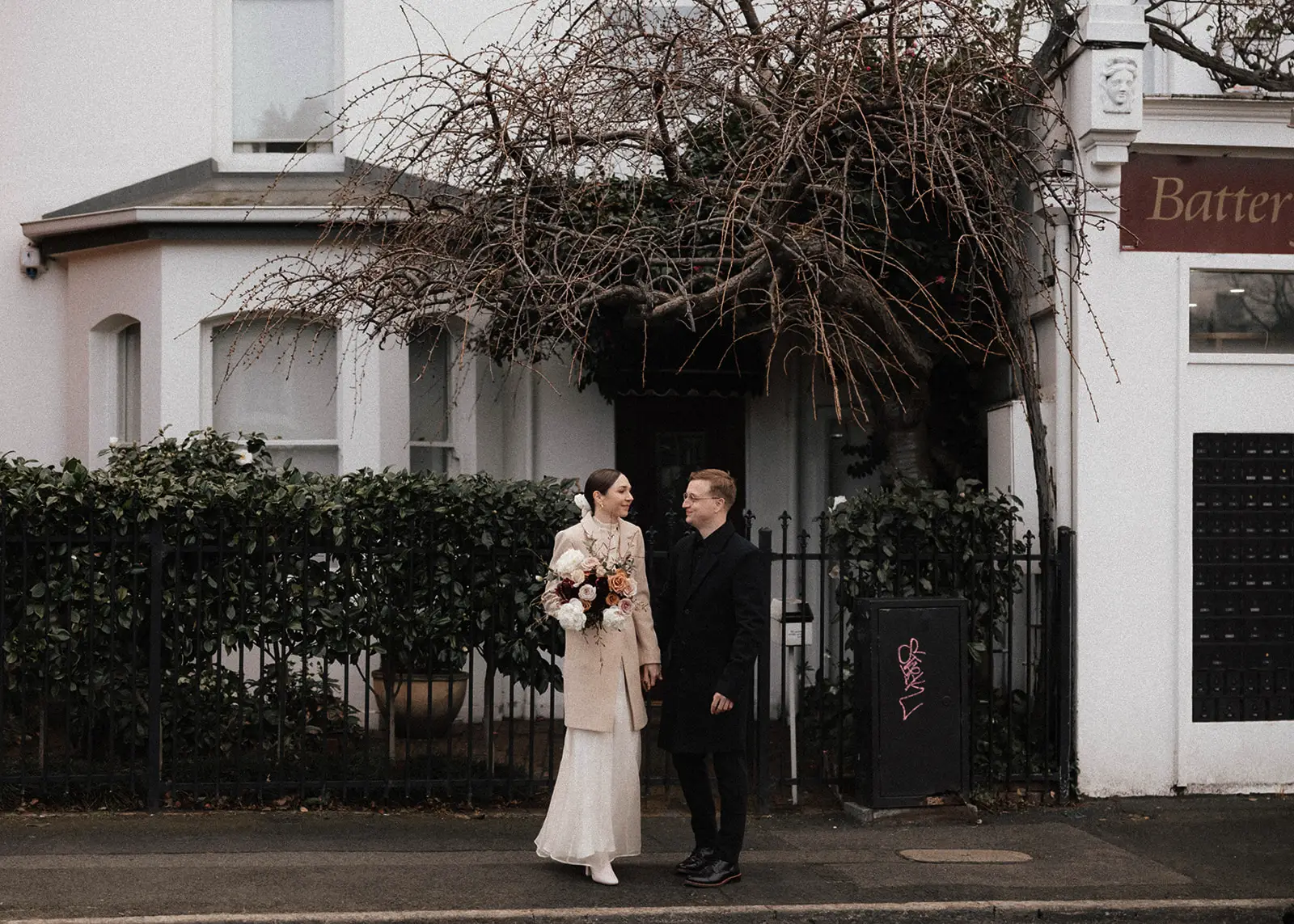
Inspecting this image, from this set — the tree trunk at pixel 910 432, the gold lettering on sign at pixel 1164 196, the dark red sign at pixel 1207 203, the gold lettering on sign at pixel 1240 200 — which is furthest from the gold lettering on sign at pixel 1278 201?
the tree trunk at pixel 910 432

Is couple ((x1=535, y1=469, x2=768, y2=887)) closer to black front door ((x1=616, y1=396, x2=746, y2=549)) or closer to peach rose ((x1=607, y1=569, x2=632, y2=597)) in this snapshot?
peach rose ((x1=607, y1=569, x2=632, y2=597))

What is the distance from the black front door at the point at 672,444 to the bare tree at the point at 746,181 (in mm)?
2258

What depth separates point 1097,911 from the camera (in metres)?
6.41

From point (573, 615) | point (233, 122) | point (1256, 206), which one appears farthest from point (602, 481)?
point (233, 122)

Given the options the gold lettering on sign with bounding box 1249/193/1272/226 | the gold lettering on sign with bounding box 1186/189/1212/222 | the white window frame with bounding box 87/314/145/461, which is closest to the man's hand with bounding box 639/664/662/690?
the gold lettering on sign with bounding box 1186/189/1212/222

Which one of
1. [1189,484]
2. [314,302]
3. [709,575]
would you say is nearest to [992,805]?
[1189,484]

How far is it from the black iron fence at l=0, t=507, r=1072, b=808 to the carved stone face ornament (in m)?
2.62

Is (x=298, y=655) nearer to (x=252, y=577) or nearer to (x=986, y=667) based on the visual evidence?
(x=252, y=577)

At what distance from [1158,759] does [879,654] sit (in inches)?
87.3

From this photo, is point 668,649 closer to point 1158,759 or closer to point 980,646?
point 980,646

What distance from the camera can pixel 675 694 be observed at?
667 cm

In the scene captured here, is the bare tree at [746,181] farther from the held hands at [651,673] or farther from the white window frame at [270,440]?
the white window frame at [270,440]

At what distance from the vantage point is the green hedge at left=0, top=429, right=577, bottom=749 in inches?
320

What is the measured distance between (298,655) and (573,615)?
2.74 meters
